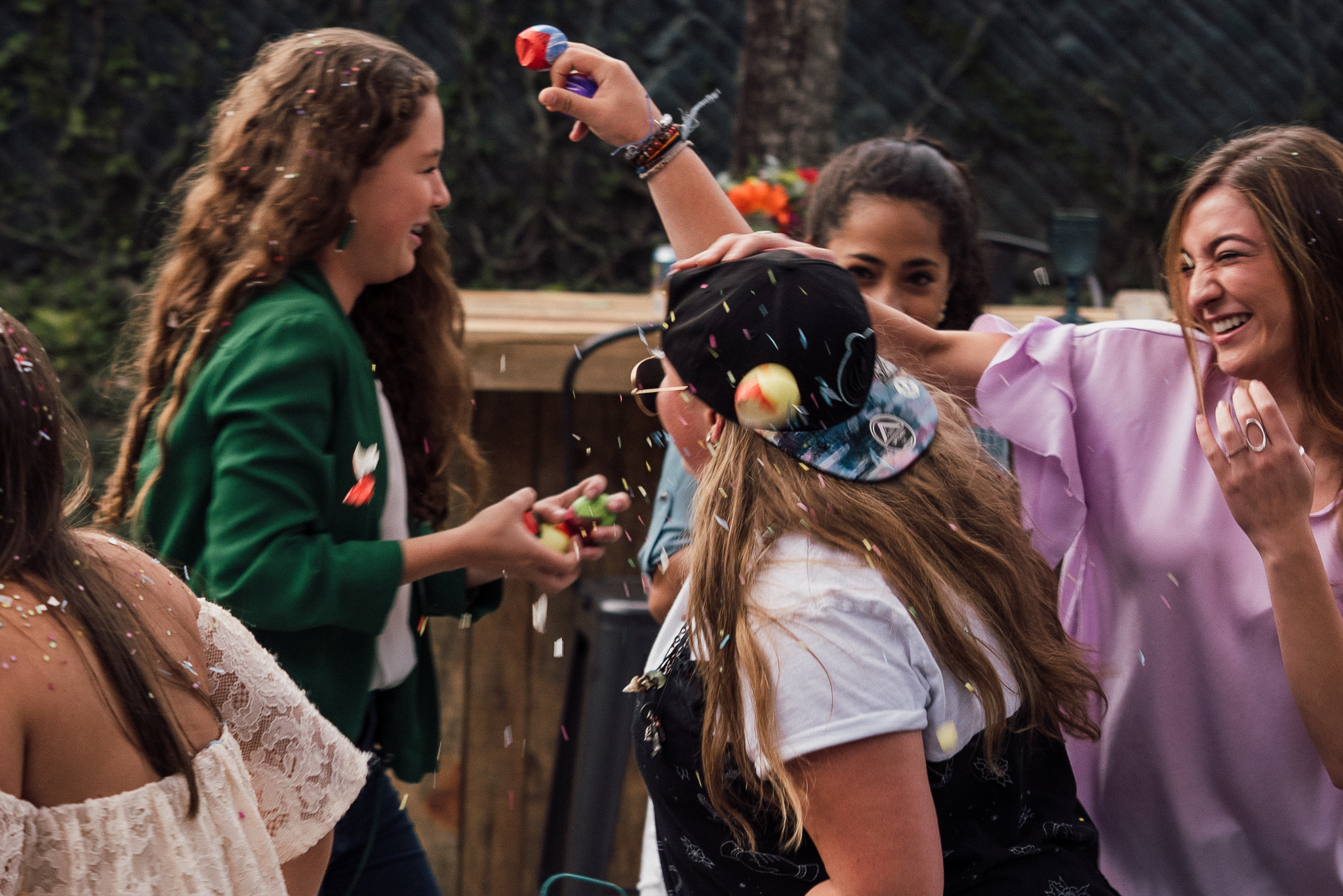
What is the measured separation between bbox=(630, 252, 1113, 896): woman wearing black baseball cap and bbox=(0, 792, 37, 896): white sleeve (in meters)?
0.53

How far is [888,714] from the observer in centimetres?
100

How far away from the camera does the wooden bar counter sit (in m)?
2.46

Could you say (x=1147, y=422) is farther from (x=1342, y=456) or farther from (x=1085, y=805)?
(x=1085, y=805)

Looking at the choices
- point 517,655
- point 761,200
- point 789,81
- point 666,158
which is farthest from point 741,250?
point 789,81

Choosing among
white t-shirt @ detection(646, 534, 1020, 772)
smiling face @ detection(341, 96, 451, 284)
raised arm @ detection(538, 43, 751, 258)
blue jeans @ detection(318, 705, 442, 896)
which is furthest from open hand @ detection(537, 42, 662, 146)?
blue jeans @ detection(318, 705, 442, 896)

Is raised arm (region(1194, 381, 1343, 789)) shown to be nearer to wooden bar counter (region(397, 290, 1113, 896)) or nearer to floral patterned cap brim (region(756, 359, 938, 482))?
floral patterned cap brim (region(756, 359, 938, 482))

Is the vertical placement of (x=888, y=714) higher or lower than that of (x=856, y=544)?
lower

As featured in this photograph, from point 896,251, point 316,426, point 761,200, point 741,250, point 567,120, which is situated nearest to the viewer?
point 741,250

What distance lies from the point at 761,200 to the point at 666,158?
166cm

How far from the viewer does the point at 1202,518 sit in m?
1.34

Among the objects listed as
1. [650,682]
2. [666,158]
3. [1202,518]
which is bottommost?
[650,682]

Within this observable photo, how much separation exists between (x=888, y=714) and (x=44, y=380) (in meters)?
0.76

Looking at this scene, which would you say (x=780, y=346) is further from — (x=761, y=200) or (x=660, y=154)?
(x=761, y=200)

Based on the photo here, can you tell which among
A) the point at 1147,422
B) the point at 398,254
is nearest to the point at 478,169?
the point at 398,254
